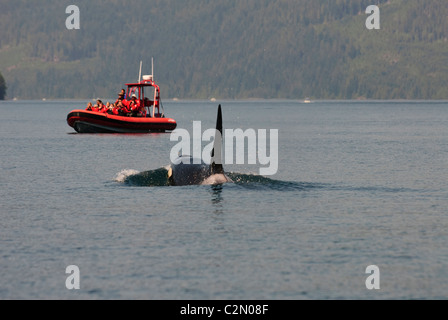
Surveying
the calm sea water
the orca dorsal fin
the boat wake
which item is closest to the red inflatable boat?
the calm sea water

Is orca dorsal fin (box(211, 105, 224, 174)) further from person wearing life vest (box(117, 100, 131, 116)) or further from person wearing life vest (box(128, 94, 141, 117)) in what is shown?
person wearing life vest (box(117, 100, 131, 116))

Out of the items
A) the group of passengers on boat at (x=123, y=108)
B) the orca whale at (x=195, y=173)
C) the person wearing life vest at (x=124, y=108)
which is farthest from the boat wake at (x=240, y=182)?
the person wearing life vest at (x=124, y=108)

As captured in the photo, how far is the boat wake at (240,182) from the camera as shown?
3962cm

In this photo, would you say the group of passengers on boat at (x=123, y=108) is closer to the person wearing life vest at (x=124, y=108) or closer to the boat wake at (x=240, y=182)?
the person wearing life vest at (x=124, y=108)

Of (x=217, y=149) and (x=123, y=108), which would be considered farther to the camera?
(x=123, y=108)

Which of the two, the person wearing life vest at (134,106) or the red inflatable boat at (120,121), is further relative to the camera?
the person wearing life vest at (134,106)

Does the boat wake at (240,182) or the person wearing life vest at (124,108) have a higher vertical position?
the person wearing life vest at (124,108)

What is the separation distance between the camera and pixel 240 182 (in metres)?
39.8

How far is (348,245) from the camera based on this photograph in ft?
83.9

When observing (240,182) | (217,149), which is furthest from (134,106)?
(217,149)

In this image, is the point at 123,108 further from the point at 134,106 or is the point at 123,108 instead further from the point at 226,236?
the point at 226,236
